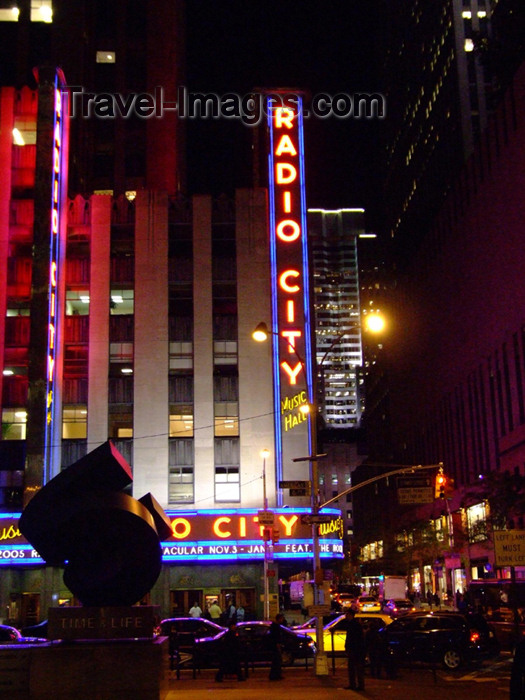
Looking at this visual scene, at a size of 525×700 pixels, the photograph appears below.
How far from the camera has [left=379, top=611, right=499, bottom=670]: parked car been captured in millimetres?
26875

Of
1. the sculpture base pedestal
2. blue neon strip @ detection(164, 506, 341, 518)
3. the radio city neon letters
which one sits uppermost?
blue neon strip @ detection(164, 506, 341, 518)

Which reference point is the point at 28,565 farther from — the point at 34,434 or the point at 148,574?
the point at 148,574

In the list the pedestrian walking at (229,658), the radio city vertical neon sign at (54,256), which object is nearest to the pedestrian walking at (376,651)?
the pedestrian walking at (229,658)

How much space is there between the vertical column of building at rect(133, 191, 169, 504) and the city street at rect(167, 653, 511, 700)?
24454mm

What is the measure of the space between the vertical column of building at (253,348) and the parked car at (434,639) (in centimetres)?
2515

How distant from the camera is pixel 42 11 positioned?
7869 cm

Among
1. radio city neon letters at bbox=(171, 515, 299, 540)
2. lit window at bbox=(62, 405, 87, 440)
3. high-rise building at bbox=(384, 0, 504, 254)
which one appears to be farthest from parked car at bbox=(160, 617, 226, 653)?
high-rise building at bbox=(384, 0, 504, 254)

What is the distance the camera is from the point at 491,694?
69.7 feet

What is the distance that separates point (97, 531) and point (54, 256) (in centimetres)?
3629

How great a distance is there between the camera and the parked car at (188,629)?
101 ft

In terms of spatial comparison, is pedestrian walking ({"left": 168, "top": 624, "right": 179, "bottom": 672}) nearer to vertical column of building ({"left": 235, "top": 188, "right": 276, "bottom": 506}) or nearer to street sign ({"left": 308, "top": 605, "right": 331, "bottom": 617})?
street sign ({"left": 308, "top": 605, "right": 331, "bottom": 617})

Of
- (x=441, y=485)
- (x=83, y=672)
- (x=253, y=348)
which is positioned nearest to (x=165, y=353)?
(x=253, y=348)

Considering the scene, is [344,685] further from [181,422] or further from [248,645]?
[181,422]

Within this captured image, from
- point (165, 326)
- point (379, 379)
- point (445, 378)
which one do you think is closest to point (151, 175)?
point (165, 326)
